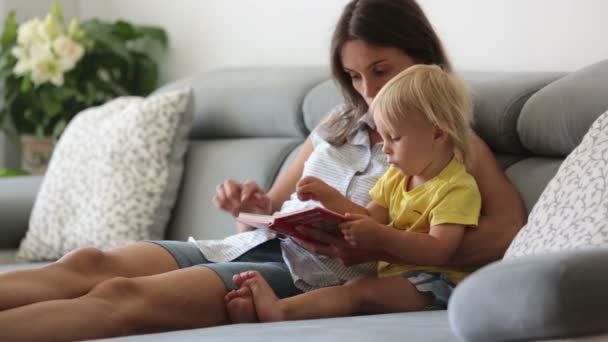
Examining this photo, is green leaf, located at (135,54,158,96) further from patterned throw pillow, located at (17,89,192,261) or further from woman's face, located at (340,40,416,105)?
woman's face, located at (340,40,416,105)

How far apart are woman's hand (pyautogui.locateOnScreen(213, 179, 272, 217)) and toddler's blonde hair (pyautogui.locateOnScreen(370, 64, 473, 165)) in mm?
327

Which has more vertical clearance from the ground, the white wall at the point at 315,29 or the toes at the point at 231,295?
the white wall at the point at 315,29

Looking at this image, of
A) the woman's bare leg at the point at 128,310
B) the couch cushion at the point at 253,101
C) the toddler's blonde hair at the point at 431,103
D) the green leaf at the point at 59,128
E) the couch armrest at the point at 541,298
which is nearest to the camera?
the couch armrest at the point at 541,298

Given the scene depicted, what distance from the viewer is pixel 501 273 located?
1160mm

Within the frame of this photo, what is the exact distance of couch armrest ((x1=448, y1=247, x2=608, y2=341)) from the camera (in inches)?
43.9

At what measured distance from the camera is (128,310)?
1596 millimetres

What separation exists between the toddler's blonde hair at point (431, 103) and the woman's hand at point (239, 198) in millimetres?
327

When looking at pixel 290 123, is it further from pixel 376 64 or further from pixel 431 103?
pixel 431 103

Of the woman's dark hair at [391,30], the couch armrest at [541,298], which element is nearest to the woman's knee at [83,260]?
the woman's dark hair at [391,30]

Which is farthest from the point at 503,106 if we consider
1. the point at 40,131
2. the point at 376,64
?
the point at 40,131

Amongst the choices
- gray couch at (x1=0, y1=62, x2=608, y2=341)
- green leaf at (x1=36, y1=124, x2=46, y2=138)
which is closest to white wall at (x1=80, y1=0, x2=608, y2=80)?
gray couch at (x1=0, y1=62, x2=608, y2=341)

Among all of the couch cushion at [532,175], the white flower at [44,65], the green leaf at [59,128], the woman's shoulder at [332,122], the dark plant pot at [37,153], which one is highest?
the woman's shoulder at [332,122]

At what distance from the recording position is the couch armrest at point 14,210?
9.38 ft

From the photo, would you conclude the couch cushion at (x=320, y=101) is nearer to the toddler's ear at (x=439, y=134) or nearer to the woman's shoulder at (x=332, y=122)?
the woman's shoulder at (x=332, y=122)
